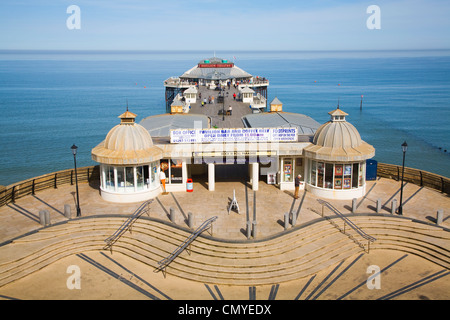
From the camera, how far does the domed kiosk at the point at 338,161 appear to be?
85.5 feet

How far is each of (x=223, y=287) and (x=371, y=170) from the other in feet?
54.4

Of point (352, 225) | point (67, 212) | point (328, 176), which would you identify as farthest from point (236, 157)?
point (67, 212)

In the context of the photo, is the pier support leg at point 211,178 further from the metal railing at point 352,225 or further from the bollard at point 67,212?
the bollard at point 67,212

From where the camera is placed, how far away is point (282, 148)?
27.8 metres

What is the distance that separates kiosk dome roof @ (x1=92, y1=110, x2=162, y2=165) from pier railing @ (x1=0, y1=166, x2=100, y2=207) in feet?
15.2

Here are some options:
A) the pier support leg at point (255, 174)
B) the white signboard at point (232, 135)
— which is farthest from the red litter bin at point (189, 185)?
the pier support leg at point (255, 174)

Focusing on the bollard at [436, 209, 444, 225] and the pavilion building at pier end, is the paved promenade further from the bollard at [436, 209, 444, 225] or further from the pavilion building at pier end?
the pavilion building at pier end

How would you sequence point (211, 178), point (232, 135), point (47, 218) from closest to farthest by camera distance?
1. point (47, 218)
2. point (232, 135)
3. point (211, 178)

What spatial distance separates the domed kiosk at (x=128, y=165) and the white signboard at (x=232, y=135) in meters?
1.97

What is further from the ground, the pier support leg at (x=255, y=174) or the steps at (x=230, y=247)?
the pier support leg at (x=255, y=174)

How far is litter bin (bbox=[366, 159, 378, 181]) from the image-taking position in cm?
3011

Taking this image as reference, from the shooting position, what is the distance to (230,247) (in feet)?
67.1

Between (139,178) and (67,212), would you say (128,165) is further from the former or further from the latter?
(67,212)

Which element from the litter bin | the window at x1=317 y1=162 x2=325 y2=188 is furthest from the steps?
the litter bin
